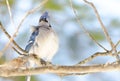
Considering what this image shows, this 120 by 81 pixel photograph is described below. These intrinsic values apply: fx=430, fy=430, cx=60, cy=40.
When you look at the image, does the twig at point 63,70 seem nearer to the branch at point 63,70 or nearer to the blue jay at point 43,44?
the branch at point 63,70

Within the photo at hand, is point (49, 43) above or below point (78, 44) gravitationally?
above

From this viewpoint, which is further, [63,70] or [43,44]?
[43,44]

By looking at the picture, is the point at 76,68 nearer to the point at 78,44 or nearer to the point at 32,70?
the point at 32,70

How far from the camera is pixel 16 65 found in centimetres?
113

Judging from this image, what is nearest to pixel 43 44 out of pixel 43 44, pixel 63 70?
pixel 43 44

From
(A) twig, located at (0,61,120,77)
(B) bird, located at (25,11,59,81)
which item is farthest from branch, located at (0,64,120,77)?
(B) bird, located at (25,11,59,81)

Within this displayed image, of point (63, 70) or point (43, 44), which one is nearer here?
point (63, 70)

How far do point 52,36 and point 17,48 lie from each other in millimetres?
253

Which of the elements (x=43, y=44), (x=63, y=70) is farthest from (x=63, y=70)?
(x=43, y=44)

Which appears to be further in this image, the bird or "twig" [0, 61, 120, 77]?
the bird

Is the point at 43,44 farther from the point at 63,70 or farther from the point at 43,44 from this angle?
the point at 63,70

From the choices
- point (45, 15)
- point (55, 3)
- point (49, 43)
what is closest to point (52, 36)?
point (49, 43)

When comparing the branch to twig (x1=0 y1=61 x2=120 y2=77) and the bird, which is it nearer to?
twig (x1=0 y1=61 x2=120 y2=77)

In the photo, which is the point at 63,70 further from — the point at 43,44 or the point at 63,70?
the point at 43,44
